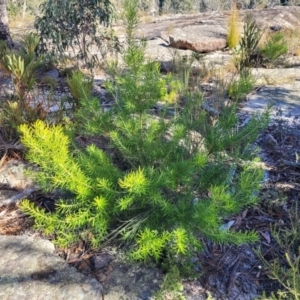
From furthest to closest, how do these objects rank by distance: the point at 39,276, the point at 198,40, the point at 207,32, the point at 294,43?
1. the point at 207,32
2. the point at 198,40
3. the point at 294,43
4. the point at 39,276

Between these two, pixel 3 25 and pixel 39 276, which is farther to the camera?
pixel 3 25

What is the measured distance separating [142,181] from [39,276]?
79 cm

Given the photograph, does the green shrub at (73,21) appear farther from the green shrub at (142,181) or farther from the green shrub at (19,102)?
the green shrub at (142,181)

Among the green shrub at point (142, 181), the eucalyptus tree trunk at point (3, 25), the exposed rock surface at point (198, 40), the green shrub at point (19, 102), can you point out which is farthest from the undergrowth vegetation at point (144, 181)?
the exposed rock surface at point (198, 40)

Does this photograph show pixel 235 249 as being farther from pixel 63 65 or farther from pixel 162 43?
pixel 162 43

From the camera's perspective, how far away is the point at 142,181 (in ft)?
4.67

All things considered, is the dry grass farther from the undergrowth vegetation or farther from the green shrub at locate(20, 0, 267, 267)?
the green shrub at locate(20, 0, 267, 267)

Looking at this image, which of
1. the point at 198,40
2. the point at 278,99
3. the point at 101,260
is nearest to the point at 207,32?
the point at 198,40

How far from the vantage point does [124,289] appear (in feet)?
5.46

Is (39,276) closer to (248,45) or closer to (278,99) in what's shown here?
(278,99)

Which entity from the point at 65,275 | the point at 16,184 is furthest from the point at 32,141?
the point at 16,184

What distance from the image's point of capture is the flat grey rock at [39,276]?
5.28ft

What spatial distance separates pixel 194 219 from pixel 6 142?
1.86 m

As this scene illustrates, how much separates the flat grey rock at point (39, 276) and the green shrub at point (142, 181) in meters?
0.14
